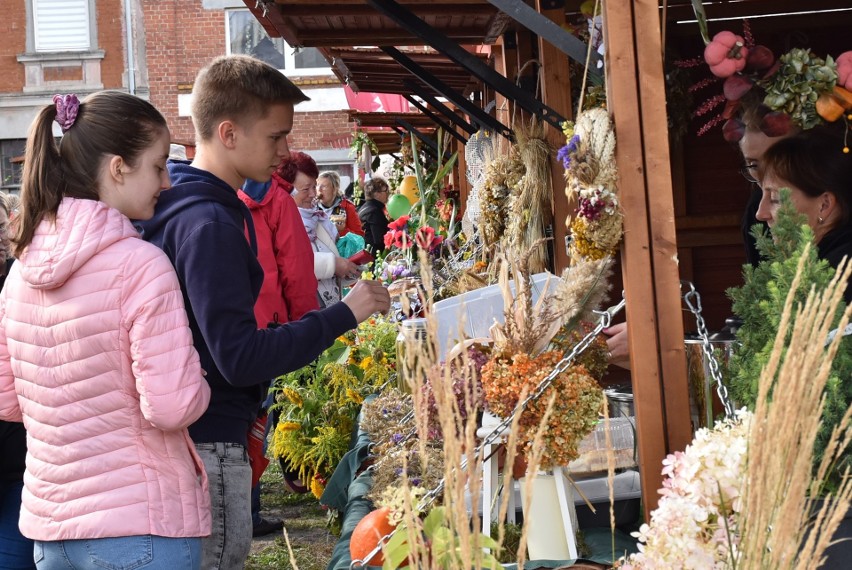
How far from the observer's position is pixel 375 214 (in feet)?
39.1

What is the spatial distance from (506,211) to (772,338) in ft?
8.84

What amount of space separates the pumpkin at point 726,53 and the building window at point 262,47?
56.2 ft

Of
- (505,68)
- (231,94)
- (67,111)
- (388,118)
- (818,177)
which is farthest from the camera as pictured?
(388,118)

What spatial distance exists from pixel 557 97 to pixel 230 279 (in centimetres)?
260

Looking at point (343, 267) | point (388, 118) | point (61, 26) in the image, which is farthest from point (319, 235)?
point (61, 26)

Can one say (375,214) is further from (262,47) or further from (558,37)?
(558,37)

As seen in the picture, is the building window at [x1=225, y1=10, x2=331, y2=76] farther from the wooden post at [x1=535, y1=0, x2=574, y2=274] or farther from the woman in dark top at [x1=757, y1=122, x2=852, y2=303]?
the woman in dark top at [x1=757, y1=122, x2=852, y2=303]

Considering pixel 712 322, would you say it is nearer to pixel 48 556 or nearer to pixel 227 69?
pixel 227 69

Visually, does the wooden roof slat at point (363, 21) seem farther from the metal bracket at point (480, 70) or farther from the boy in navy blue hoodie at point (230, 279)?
the boy in navy blue hoodie at point (230, 279)

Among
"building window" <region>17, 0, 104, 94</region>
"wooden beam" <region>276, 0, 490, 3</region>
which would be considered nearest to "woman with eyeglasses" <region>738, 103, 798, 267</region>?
"wooden beam" <region>276, 0, 490, 3</region>

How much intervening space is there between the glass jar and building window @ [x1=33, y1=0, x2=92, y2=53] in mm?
17137

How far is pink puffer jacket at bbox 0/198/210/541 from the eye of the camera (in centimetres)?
195

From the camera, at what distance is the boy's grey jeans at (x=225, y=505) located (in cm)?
215

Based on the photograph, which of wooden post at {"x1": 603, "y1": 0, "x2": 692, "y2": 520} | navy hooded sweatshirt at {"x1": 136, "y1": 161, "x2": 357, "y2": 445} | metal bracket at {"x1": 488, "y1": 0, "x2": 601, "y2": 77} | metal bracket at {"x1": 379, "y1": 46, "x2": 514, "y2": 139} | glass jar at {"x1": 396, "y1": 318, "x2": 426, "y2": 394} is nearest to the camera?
glass jar at {"x1": 396, "y1": 318, "x2": 426, "y2": 394}
